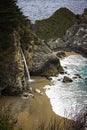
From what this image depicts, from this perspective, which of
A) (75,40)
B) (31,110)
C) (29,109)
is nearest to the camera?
(31,110)

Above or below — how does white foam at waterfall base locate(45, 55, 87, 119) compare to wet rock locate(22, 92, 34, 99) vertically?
below

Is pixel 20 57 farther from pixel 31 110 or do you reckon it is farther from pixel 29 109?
pixel 31 110

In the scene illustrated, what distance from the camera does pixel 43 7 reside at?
141 m

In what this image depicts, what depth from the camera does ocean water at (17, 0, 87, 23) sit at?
434 feet

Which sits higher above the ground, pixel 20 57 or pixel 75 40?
pixel 20 57

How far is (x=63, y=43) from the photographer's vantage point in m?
109

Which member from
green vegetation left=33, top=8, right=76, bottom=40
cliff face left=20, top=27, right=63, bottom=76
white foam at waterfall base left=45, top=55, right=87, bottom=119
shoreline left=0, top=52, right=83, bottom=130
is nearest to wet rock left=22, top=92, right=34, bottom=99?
shoreline left=0, top=52, right=83, bottom=130

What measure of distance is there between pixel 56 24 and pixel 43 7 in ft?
42.5

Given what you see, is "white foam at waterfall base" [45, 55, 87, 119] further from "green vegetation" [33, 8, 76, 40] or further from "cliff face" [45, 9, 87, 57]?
"green vegetation" [33, 8, 76, 40]

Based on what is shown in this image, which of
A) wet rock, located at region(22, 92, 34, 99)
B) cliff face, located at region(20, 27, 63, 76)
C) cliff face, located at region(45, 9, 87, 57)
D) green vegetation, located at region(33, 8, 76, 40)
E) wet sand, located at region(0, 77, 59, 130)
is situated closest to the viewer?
wet sand, located at region(0, 77, 59, 130)

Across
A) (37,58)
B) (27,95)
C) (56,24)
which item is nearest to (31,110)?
(27,95)

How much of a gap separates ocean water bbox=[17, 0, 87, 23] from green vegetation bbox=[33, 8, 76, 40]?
2.99 meters

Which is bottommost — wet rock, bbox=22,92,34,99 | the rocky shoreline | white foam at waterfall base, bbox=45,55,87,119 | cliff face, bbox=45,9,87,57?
cliff face, bbox=45,9,87,57

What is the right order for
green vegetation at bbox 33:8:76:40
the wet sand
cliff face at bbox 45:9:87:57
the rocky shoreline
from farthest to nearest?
green vegetation at bbox 33:8:76:40 < cliff face at bbox 45:9:87:57 < the rocky shoreline < the wet sand
